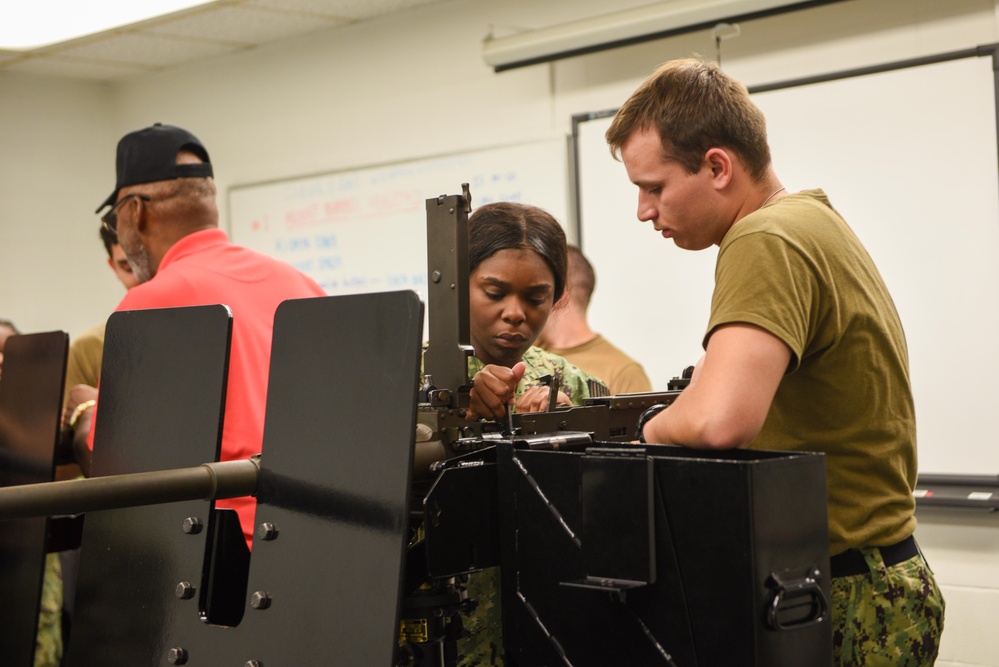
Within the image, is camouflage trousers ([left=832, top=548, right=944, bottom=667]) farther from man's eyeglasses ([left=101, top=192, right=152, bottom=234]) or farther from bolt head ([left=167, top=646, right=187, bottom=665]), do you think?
man's eyeglasses ([left=101, top=192, right=152, bottom=234])

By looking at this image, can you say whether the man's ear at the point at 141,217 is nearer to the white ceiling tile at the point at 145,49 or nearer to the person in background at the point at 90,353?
the person in background at the point at 90,353

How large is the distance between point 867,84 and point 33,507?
10.5ft

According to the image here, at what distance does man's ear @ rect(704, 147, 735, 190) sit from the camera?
1408 millimetres

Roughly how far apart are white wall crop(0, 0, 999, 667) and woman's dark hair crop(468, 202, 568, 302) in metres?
2.04

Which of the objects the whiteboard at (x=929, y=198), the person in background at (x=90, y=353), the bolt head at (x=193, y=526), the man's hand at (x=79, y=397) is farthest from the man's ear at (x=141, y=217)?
the whiteboard at (x=929, y=198)

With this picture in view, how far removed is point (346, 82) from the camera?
4.96 meters

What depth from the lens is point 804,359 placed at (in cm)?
132

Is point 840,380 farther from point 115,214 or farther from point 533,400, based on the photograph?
point 115,214

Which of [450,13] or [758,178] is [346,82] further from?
[758,178]

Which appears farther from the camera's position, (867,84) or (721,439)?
(867,84)

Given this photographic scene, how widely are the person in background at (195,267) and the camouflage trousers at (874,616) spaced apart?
0.86m

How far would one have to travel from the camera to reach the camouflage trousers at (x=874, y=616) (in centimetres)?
129

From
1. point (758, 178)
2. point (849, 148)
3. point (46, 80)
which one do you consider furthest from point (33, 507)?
point (46, 80)

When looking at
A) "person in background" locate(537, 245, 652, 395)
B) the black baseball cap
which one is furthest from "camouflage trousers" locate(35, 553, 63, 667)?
"person in background" locate(537, 245, 652, 395)
